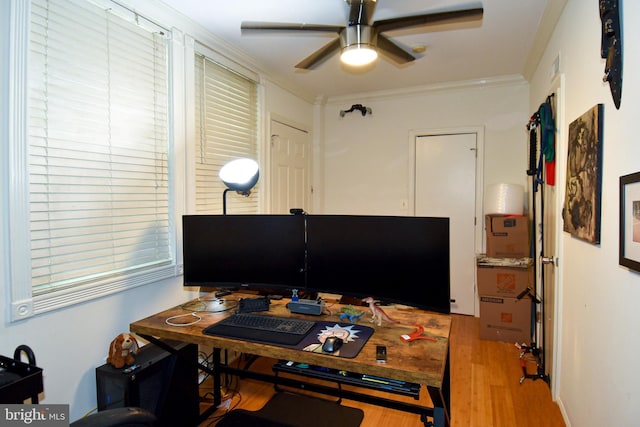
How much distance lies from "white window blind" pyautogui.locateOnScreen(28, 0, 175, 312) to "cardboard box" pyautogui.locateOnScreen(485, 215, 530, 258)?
2865mm

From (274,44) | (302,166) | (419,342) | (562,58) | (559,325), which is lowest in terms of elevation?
(559,325)

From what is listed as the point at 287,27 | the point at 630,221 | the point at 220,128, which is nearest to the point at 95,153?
the point at 220,128

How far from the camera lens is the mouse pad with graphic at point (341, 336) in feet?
4.73

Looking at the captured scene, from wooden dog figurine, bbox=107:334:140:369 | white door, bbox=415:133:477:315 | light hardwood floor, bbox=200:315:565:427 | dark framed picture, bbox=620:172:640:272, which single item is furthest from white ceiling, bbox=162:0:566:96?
light hardwood floor, bbox=200:315:565:427

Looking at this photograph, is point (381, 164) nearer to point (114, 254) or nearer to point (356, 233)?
point (356, 233)

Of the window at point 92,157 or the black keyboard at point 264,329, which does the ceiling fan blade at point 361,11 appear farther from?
the black keyboard at point 264,329

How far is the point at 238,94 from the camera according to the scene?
3174mm

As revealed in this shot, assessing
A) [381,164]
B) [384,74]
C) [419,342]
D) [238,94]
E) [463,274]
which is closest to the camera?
[419,342]

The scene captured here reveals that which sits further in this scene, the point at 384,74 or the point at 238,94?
the point at 384,74

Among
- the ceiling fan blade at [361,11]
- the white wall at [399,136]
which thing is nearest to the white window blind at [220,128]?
the ceiling fan blade at [361,11]

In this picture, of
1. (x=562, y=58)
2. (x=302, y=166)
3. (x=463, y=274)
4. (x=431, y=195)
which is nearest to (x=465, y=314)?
(x=463, y=274)

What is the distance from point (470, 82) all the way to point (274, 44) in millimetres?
2200

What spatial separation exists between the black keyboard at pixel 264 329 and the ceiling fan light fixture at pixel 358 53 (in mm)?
1434

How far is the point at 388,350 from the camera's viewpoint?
57.0 inches
